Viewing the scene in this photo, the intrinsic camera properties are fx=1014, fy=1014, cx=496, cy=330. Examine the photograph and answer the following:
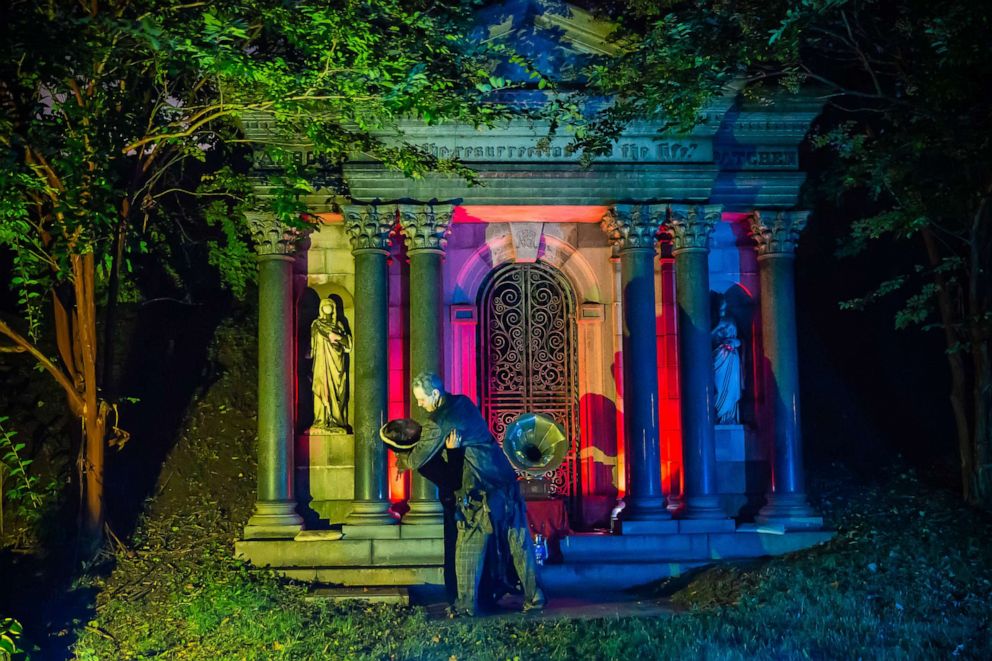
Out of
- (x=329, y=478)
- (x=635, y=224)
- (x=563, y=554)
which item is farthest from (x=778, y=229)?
(x=329, y=478)

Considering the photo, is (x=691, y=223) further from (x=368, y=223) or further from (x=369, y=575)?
(x=369, y=575)

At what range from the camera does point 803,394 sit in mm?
18391

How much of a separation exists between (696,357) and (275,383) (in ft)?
20.6

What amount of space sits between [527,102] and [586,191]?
1582 mm

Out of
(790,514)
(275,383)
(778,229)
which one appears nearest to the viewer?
(275,383)

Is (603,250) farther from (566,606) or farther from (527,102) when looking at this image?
(566,606)

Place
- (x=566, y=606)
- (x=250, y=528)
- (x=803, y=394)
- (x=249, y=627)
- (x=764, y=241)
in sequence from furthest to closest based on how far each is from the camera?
(x=803, y=394), (x=764, y=241), (x=250, y=528), (x=566, y=606), (x=249, y=627)

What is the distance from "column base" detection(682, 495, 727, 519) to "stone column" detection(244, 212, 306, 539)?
18.8 feet

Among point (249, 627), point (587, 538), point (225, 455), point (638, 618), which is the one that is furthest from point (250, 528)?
point (638, 618)

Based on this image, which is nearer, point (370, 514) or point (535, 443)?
point (370, 514)

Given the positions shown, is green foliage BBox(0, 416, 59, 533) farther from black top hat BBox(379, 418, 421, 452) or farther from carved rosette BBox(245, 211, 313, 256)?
black top hat BBox(379, 418, 421, 452)

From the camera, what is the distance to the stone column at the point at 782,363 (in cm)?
1543

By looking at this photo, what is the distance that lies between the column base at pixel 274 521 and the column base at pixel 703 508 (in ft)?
18.8

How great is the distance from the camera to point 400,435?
36.6 feet
